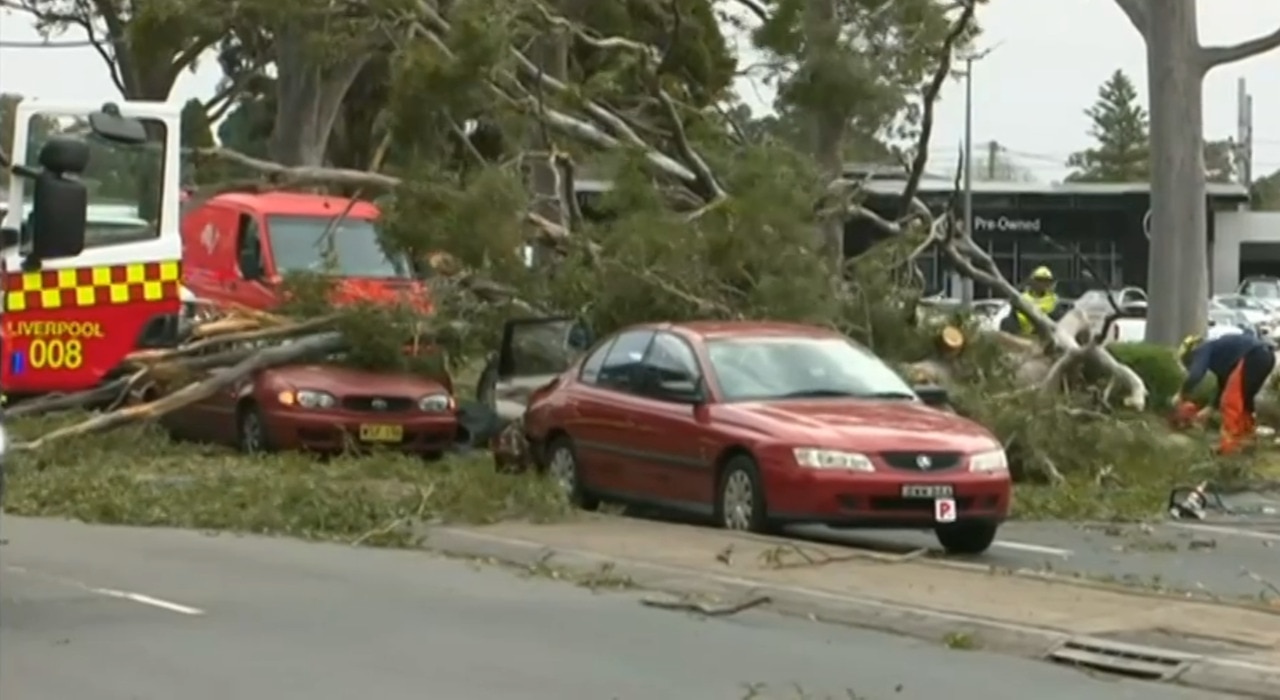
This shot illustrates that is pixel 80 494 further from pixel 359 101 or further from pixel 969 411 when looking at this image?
pixel 359 101

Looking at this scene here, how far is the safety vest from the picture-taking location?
25562 millimetres

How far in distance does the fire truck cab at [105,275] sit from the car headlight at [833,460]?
16.5 feet

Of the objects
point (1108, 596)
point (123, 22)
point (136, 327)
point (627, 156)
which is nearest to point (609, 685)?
point (1108, 596)

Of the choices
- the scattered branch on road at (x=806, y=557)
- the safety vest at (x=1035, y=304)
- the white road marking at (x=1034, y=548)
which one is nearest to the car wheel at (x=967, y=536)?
the white road marking at (x=1034, y=548)

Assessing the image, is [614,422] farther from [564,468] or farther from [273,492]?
[273,492]

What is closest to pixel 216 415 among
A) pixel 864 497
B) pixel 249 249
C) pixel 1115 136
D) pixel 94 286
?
pixel 249 249

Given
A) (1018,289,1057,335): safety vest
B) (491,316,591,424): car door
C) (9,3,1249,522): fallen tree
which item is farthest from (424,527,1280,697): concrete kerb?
(1018,289,1057,335): safety vest

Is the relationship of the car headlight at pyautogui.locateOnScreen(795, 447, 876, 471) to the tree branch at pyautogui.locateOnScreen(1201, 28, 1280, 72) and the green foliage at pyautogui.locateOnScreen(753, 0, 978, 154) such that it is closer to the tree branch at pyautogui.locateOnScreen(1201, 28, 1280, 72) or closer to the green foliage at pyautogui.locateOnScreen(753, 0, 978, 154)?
the green foliage at pyautogui.locateOnScreen(753, 0, 978, 154)

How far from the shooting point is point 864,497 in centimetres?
1580

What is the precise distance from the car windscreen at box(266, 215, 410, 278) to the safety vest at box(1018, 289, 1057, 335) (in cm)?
646

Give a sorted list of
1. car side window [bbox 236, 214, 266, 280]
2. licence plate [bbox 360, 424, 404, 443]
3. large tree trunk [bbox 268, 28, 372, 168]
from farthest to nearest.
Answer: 1. large tree trunk [bbox 268, 28, 372, 168]
2. car side window [bbox 236, 214, 266, 280]
3. licence plate [bbox 360, 424, 404, 443]

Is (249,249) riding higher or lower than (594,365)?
higher

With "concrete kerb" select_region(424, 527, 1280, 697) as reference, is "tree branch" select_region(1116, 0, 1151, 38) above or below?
above

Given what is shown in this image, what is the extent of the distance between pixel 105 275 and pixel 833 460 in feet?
18.9
